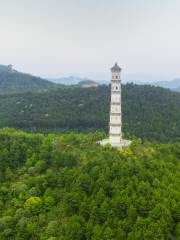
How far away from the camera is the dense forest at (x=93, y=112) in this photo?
7900 centimetres

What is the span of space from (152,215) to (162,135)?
40086mm

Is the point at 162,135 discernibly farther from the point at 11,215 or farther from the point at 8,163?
the point at 11,215

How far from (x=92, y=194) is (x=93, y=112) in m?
51.7

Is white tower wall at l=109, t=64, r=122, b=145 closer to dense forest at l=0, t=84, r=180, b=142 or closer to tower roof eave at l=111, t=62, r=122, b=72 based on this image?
tower roof eave at l=111, t=62, r=122, b=72

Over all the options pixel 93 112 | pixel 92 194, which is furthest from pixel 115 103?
pixel 93 112

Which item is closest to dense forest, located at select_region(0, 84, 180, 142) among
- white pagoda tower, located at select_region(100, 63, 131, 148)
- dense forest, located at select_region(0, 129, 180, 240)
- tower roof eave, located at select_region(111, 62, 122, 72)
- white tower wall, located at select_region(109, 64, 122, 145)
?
white pagoda tower, located at select_region(100, 63, 131, 148)

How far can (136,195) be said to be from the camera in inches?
1494

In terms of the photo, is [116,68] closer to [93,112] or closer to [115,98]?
[115,98]

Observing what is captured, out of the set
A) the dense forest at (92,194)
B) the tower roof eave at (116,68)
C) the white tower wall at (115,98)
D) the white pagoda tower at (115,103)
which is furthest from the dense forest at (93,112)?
the dense forest at (92,194)

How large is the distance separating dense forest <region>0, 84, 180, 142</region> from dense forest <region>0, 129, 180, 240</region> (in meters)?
26.3

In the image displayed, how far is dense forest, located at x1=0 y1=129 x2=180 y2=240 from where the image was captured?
117ft

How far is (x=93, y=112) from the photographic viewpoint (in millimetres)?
90500

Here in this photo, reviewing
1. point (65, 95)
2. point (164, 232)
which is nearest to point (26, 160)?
point (164, 232)

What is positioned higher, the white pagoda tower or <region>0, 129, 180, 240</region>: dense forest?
the white pagoda tower
